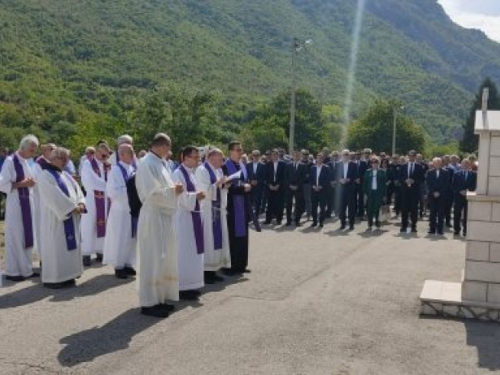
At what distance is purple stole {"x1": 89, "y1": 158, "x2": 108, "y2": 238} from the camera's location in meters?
11.5

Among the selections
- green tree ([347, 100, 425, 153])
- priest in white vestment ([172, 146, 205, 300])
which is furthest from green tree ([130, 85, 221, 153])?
green tree ([347, 100, 425, 153])

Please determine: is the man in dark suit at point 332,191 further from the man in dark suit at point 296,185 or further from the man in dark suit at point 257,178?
the man in dark suit at point 257,178

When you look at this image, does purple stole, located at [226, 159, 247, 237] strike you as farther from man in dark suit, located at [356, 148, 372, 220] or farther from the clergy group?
man in dark suit, located at [356, 148, 372, 220]

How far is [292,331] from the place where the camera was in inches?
283

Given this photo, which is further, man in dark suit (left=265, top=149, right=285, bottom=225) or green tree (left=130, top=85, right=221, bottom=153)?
green tree (left=130, top=85, right=221, bottom=153)

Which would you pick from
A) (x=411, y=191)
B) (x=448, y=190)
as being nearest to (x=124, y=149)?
(x=411, y=191)

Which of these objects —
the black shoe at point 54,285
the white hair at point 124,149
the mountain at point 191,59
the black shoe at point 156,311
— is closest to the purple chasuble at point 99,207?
the white hair at point 124,149

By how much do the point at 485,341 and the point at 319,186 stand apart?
10.2 meters

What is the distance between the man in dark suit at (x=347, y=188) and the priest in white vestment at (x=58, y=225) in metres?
8.88

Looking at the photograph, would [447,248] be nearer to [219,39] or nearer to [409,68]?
[219,39]

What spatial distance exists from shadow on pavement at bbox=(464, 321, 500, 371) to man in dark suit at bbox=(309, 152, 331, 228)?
30.8 ft

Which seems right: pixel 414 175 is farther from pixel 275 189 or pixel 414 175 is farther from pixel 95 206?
pixel 95 206

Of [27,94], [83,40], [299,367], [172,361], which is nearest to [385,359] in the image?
[299,367]

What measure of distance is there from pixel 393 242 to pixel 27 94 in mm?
41438
